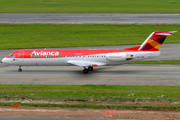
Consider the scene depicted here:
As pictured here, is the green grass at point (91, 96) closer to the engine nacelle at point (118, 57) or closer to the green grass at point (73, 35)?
the engine nacelle at point (118, 57)

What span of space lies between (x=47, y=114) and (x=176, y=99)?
14498 mm

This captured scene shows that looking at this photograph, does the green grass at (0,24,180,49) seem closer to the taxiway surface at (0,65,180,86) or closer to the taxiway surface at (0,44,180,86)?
the taxiway surface at (0,44,180,86)

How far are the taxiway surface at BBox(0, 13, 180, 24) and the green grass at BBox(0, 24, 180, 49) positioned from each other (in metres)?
3.47

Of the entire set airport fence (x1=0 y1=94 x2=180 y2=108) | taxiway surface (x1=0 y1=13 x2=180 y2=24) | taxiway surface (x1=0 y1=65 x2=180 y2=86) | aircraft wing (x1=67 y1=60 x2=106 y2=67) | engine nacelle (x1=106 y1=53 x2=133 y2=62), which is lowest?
airport fence (x1=0 y1=94 x2=180 y2=108)

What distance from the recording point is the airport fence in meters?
34.6

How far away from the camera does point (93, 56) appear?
5041 centimetres

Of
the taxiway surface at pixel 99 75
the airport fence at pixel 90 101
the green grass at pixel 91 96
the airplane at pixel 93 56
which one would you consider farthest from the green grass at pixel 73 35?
the airport fence at pixel 90 101

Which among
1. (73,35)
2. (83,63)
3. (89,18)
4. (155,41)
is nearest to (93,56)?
(83,63)

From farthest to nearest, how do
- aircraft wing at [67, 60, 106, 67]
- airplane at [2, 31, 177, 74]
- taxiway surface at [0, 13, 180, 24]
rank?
taxiway surface at [0, 13, 180, 24]
aircraft wing at [67, 60, 106, 67]
airplane at [2, 31, 177, 74]

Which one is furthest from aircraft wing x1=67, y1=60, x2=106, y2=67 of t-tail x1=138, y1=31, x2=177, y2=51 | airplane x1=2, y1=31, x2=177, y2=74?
t-tail x1=138, y1=31, x2=177, y2=51

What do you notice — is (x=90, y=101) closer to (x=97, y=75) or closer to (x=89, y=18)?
(x=97, y=75)

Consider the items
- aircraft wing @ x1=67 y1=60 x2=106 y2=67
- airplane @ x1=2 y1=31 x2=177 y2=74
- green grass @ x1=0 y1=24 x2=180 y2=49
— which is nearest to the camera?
airplane @ x1=2 y1=31 x2=177 y2=74

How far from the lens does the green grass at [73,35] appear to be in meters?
74.6

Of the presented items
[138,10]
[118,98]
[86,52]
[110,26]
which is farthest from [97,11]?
[118,98]
